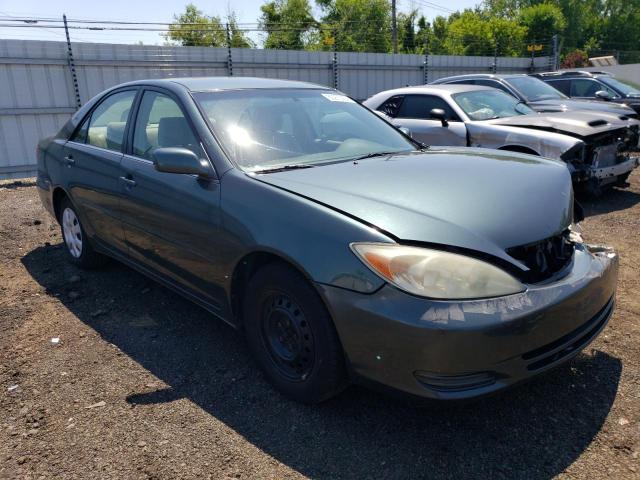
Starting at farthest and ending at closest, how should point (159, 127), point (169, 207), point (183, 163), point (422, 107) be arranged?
point (422, 107) < point (159, 127) < point (169, 207) < point (183, 163)

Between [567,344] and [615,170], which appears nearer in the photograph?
[567,344]

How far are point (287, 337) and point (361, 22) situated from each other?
60.9m

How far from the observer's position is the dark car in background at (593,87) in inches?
448

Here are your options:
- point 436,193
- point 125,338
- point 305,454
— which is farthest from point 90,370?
→ point 436,193

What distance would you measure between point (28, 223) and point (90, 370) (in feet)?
13.3

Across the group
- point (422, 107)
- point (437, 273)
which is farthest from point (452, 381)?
point (422, 107)

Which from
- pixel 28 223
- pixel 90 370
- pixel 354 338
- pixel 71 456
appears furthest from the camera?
pixel 28 223

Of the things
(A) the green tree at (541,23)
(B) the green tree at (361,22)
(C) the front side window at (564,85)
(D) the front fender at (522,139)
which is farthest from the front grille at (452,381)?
(A) the green tree at (541,23)

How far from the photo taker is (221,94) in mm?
3479

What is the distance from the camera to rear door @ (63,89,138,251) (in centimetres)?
393

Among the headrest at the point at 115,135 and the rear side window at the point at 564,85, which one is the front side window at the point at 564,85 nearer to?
the rear side window at the point at 564,85

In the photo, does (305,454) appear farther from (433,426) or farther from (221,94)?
(221,94)

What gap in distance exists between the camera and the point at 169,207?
3.26 meters

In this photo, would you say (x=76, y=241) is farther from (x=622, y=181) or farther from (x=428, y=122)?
(x=622, y=181)
